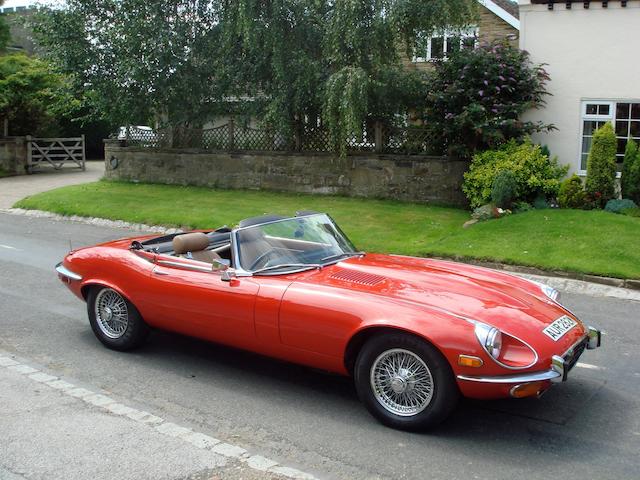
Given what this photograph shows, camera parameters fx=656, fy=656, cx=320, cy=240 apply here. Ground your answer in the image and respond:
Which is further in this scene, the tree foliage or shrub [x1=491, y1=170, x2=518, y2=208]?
the tree foliage

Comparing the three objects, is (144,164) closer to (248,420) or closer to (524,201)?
(524,201)

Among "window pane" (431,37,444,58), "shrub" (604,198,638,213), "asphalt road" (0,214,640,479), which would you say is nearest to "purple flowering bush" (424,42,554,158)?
"window pane" (431,37,444,58)

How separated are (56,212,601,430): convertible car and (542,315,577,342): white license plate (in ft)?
0.04

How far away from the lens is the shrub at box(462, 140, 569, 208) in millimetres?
13430

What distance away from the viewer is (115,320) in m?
5.99

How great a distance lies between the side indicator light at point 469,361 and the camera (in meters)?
3.99

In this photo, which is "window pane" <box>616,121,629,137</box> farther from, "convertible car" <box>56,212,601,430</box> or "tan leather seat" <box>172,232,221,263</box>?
"tan leather seat" <box>172,232,221,263</box>

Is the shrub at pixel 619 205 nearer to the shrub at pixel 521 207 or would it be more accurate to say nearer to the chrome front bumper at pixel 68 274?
the shrub at pixel 521 207

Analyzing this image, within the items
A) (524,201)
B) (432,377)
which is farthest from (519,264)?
(432,377)

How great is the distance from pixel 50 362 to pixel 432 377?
341cm

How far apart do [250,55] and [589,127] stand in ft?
27.9

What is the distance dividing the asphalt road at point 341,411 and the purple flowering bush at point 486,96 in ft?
26.2

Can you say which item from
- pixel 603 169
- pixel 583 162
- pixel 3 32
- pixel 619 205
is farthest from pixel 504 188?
pixel 3 32

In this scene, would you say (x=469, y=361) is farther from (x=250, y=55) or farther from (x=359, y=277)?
(x=250, y=55)
